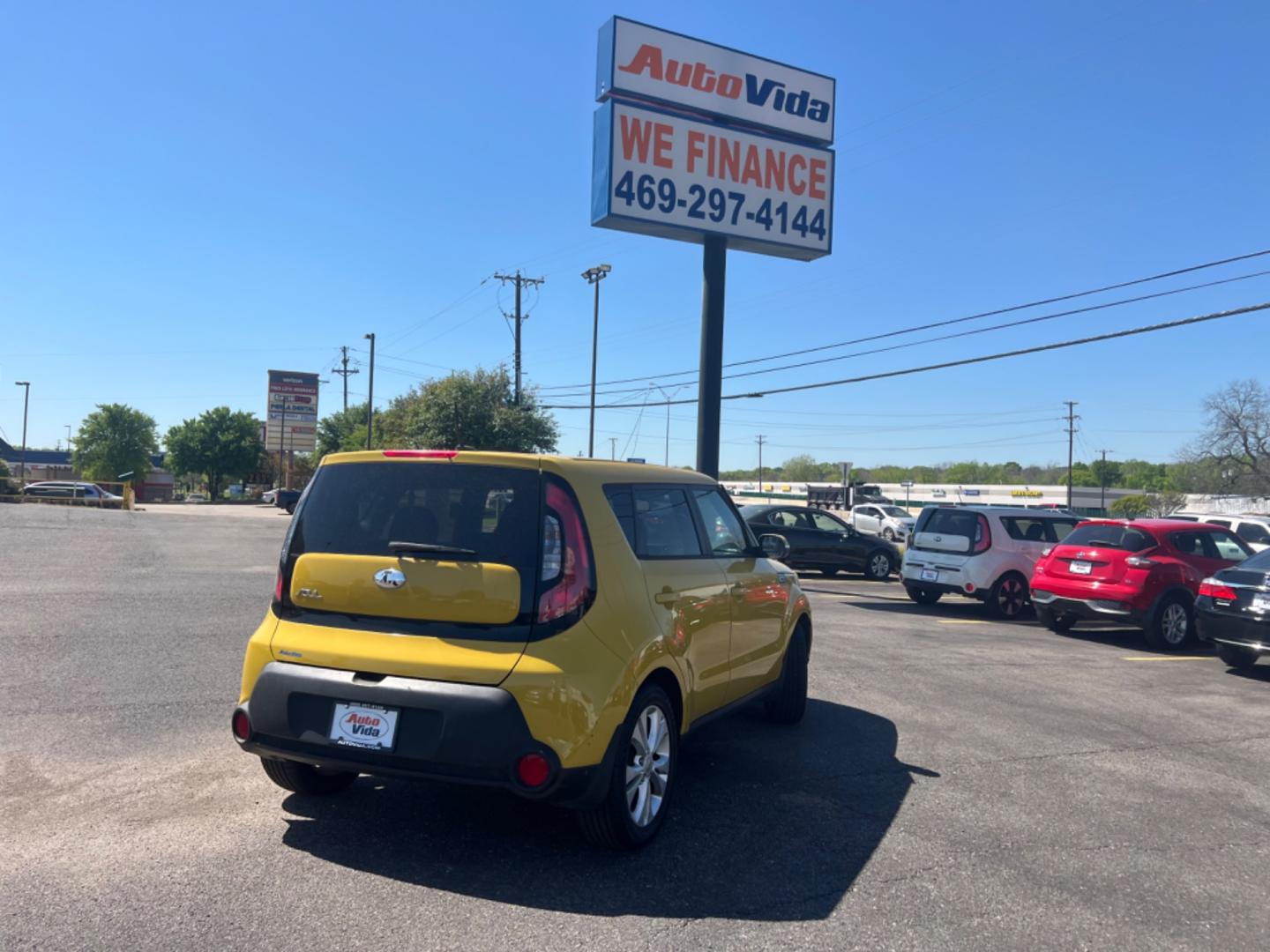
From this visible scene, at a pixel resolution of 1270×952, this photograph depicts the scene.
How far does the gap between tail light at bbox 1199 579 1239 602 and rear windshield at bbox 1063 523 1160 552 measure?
1682mm

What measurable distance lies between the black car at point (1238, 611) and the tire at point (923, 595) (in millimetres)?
5396

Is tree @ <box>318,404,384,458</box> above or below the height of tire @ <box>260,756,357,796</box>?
above

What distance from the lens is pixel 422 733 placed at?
397cm

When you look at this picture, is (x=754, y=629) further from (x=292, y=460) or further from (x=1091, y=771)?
(x=292, y=460)

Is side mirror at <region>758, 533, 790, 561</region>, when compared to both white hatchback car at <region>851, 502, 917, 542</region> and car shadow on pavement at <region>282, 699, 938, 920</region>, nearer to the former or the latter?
car shadow on pavement at <region>282, 699, 938, 920</region>

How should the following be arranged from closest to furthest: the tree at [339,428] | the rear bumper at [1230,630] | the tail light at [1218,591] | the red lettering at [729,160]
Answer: the rear bumper at [1230,630] < the tail light at [1218,591] < the red lettering at [729,160] < the tree at [339,428]

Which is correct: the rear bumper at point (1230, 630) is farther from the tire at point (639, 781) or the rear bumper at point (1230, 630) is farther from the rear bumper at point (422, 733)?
the rear bumper at point (422, 733)

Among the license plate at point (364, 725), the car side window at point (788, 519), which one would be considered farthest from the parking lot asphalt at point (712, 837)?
the car side window at point (788, 519)

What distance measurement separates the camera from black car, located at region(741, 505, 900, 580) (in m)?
20.7

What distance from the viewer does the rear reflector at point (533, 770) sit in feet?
12.8

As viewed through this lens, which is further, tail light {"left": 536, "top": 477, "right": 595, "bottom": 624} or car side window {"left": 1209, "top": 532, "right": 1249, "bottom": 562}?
car side window {"left": 1209, "top": 532, "right": 1249, "bottom": 562}

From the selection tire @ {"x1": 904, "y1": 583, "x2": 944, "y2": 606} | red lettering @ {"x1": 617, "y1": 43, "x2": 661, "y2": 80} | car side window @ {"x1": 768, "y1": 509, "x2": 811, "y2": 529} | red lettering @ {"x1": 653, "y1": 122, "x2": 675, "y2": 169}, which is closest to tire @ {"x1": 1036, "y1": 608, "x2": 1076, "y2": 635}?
tire @ {"x1": 904, "y1": 583, "x2": 944, "y2": 606}

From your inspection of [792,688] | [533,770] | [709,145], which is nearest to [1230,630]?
[792,688]

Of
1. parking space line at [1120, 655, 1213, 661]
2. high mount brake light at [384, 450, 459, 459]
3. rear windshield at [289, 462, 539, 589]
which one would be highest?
high mount brake light at [384, 450, 459, 459]
